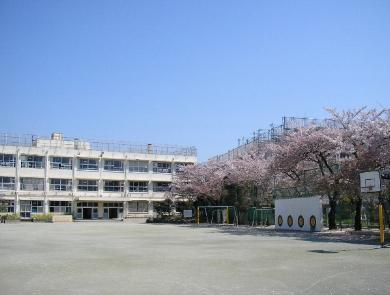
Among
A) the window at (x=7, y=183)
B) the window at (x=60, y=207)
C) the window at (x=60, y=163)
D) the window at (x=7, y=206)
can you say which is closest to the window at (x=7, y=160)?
the window at (x=7, y=183)

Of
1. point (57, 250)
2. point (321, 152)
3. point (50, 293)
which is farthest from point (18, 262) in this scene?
point (321, 152)

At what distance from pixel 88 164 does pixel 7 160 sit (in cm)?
1169

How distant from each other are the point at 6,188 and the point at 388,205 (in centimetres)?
5271

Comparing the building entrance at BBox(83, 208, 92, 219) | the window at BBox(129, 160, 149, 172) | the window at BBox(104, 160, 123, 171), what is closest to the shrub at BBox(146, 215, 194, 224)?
the building entrance at BBox(83, 208, 92, 219)

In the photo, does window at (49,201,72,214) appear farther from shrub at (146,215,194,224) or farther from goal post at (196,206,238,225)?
goal post at (196,206,238,225)

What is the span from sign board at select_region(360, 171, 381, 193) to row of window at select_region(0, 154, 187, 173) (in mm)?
40171

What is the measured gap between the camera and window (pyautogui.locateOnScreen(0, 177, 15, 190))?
→ 65750 mm

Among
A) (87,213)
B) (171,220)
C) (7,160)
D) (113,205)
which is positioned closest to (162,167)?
(113,205)

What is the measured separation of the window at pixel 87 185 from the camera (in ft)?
236

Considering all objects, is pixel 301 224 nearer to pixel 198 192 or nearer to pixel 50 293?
pixel 198 192

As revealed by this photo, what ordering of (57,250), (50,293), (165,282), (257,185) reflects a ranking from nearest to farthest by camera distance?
(50,293)
(165,282)
(57,250)
(257,185)

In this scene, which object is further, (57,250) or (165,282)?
(57,250)

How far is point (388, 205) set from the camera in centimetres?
2936

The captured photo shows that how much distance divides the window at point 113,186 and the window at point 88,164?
119 inches
